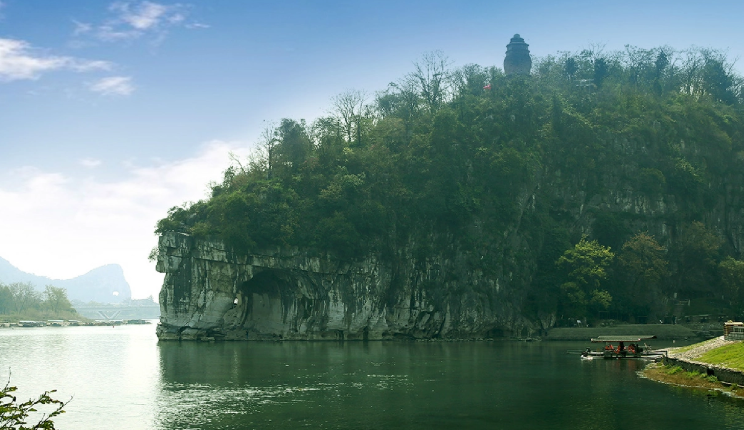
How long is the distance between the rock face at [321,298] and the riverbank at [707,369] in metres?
41.9

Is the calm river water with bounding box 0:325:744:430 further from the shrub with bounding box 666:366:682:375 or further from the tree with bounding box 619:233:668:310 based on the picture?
the tree with bounding box 619:233:668:310

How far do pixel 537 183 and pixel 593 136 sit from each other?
41.2 ft

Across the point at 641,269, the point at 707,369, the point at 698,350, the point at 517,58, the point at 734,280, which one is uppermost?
the point at 517,58

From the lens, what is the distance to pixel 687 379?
4209 cm

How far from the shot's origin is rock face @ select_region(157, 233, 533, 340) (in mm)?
89875

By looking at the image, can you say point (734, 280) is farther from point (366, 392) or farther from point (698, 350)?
point (366, 392)

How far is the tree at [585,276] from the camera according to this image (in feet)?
292

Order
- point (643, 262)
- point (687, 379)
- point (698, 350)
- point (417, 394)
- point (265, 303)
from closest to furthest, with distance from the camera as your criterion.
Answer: point (417, 394) → point (687, 379) → point (698, 350) → point (643, 262) → point (265, 303)

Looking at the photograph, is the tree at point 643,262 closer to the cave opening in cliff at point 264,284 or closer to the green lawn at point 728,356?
the cave opening in cliff at point 264,284

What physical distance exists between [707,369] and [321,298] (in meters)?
56.6

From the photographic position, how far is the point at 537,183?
101 metres

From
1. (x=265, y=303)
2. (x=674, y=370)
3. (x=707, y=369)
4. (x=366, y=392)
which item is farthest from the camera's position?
(x=265, y=303)

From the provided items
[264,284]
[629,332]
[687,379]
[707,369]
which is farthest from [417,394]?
[264,284]

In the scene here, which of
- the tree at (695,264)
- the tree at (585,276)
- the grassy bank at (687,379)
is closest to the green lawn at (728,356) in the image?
the grassy bank at (687,379)
